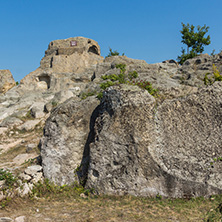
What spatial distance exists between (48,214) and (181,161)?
4839mm

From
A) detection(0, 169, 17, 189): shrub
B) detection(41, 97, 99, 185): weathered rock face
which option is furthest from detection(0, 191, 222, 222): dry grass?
detection(41, 97, 99, 185): weathered rock face

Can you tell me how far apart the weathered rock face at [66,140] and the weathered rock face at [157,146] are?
3.52 feet

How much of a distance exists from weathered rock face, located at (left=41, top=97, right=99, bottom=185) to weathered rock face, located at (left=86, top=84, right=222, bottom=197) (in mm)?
1072

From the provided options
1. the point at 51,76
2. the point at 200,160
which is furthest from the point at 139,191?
the point at 51,76

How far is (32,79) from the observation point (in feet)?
105

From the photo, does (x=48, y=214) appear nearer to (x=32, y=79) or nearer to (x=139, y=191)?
(x=139, y=191)

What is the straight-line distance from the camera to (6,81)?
3416cm

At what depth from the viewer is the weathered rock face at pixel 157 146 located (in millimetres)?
8133

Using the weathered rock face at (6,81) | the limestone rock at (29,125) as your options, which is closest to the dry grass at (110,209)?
the limestone rock at (29,125)

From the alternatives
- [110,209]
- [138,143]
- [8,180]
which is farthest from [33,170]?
[138,143]

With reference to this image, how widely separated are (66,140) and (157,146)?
3.84 metres

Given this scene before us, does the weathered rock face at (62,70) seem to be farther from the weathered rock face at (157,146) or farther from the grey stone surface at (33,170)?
the weathered rock face at (157,146)

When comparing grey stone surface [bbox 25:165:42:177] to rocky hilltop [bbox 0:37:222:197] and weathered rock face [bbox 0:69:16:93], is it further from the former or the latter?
weathered rock face [bbox 0:69:16:93]

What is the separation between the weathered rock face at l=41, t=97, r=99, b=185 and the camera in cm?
958
